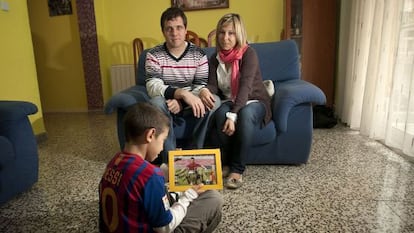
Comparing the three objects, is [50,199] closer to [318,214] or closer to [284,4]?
[318,214]

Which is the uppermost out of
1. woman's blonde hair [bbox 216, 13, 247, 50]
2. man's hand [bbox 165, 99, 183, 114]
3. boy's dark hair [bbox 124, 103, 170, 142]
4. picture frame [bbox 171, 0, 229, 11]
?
picture frame [bbox 171, 0, 229, 11]

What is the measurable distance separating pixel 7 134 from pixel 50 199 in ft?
1.27

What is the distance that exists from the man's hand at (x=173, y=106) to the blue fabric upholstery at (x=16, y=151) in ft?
2.37

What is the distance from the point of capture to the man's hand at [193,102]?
169cm

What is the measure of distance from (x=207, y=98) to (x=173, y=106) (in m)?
0.20

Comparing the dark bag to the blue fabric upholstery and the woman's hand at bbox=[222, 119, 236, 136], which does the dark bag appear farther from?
the blue fabric upholstery

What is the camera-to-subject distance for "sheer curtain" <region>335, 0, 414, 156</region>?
6.48 ft

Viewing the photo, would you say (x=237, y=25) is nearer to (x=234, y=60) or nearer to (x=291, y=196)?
(x=234, y=60)

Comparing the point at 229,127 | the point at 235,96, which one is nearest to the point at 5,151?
the point at 229,127

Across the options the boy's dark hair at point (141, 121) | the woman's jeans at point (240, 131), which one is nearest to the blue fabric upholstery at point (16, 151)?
the boy's dark hair at point (141, 121)

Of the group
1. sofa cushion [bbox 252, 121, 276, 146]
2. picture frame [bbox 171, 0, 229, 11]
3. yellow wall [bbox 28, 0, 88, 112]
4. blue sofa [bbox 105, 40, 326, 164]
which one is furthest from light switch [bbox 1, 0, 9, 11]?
sofa cushion [bbox 252, 121, 276, 146]

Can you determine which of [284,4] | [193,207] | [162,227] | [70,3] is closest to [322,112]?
[284,4]

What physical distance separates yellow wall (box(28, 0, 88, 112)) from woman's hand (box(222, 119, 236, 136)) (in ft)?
9.48

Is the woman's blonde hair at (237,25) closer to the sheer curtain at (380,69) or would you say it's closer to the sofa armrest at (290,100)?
the sofa armrest at (290,100)
